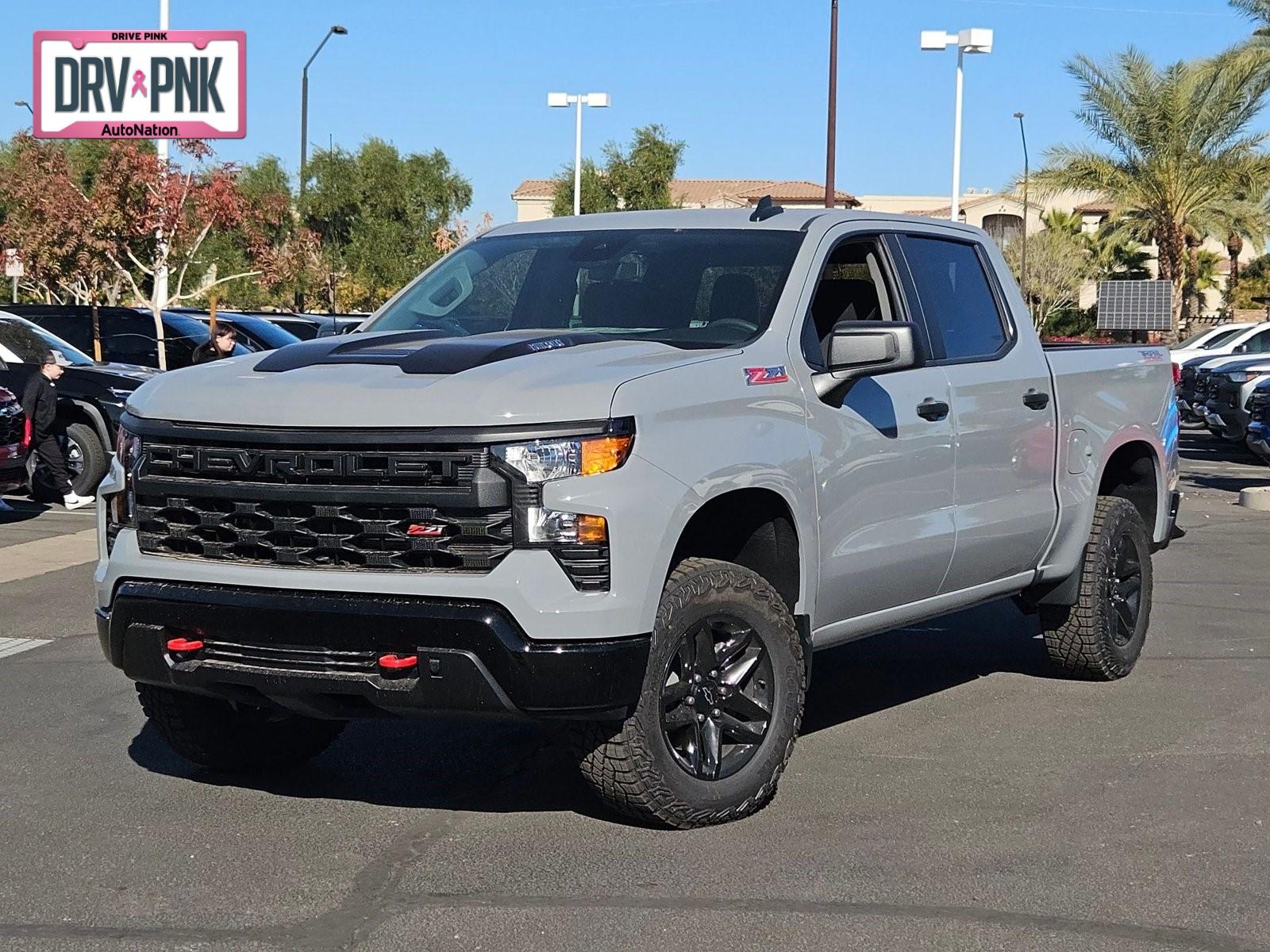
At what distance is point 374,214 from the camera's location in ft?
151

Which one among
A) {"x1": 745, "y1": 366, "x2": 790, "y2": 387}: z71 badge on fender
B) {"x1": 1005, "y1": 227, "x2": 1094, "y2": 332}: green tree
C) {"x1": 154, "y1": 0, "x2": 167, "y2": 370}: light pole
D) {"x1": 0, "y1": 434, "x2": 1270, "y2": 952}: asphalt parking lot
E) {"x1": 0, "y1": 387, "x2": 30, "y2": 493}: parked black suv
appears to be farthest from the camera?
{"x1": 1005, "y1": 227, "x2": 1094, "y2": 332}: green tree

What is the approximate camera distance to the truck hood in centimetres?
483

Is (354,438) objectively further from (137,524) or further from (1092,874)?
(1092,874)

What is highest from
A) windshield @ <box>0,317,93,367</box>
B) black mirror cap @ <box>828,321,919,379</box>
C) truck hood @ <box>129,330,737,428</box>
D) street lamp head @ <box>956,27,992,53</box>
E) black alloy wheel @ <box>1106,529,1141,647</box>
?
street lamp head @ <box>956,27,992,53</box>

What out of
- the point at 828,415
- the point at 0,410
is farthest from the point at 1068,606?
the point at 0,410

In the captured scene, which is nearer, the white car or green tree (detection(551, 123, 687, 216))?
the white car

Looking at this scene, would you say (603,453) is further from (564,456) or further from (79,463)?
(79,463)

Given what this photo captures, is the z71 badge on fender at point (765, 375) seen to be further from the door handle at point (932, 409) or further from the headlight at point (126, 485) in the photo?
the headlight at point (126, 485)

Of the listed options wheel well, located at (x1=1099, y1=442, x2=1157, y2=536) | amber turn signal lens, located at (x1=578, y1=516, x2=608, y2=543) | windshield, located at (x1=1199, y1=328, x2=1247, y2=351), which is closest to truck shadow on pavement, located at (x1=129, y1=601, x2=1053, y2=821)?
amber turn signal lens, located at (x1=578, y1=516, x2=608, y2=543)

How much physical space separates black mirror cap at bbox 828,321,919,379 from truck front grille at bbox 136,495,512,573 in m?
1.47

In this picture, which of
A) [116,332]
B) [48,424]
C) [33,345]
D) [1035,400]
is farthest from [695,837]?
[116,332]

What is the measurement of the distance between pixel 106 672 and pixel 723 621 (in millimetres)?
3833

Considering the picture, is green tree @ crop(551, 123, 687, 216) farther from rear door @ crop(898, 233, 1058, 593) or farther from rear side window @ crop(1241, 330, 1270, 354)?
rear door @ crop(898, 233, 1058, 593)

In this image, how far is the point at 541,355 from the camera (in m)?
5.21
